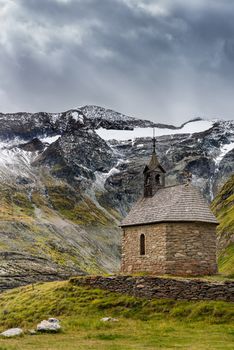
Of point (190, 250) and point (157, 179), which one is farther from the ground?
point (157, 179)

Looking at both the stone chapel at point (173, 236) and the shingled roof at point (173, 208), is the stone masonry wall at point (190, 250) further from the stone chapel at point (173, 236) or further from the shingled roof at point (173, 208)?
the shingled roof at point (173, 208)

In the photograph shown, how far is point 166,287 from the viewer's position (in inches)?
1193

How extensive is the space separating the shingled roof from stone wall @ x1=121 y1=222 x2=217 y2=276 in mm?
547

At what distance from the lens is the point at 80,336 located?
23.5m

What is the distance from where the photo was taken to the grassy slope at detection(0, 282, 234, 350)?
824 inches

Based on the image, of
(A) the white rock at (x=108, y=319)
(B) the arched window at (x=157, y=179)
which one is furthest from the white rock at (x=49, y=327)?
(B) the arched window at (x=157, y=179)

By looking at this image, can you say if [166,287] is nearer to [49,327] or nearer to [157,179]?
[49,327]

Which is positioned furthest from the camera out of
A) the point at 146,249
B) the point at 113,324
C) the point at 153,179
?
the point at 153,179

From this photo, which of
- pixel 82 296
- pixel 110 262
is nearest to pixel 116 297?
pixel 82 296

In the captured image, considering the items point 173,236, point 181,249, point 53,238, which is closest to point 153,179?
Result: point 173,236

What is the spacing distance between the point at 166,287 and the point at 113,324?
16.4 ft

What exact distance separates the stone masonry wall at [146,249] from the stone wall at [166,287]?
252 inches

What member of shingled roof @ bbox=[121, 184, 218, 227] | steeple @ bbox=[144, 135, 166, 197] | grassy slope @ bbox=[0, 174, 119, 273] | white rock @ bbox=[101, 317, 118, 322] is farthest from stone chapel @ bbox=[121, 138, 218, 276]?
grassy slope @ bbox=[0, 174, 119, 273]

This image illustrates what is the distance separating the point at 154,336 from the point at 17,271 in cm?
8145
